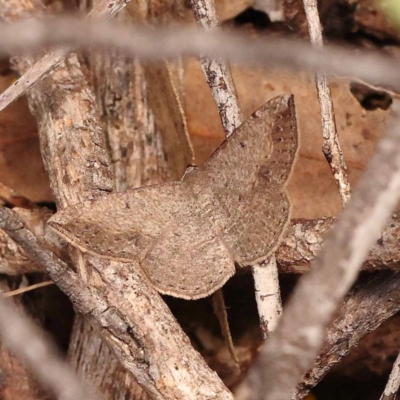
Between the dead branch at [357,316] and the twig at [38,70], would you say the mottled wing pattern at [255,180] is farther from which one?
the twig at [38,70]

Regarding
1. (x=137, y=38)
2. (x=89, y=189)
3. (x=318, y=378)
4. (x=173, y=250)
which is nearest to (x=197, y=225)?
(x=173, y=250)

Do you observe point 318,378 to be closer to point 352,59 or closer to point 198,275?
point 198,275

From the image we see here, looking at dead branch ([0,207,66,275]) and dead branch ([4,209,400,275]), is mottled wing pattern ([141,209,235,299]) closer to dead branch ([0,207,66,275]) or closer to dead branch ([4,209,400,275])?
dead branch ([4,209,400,275])

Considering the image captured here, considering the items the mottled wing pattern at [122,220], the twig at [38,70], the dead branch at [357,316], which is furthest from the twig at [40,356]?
the dead branch at [357,316]

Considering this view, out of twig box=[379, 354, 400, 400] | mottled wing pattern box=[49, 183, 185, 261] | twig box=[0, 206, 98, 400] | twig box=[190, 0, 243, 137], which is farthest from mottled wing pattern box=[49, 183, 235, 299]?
twig box=[0, 206, 98, 400]

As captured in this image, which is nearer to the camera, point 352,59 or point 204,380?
point 352,59

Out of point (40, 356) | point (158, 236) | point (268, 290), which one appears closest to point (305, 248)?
point (268, 290)
